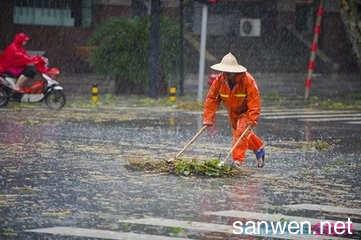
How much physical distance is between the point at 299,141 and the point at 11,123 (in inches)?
214

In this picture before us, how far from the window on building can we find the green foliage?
24.6 feet

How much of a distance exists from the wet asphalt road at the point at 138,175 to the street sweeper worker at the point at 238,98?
16.9 inches

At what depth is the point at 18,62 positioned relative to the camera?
2286 cm

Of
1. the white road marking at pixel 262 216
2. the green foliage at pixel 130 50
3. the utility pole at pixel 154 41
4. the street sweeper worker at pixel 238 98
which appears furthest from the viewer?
the green foliage at pixel 130 50

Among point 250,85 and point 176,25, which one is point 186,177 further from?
point 176,25

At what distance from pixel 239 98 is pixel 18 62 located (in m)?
10.2

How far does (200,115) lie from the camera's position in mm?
22797

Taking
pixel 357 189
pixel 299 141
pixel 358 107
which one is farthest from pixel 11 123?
pixel 358 107

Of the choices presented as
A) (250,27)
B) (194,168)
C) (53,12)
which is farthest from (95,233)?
(250,27)

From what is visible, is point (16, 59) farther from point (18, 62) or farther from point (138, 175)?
point (138, 175)

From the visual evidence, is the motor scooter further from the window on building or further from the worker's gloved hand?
the window on building

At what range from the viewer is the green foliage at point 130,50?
27.5 metres

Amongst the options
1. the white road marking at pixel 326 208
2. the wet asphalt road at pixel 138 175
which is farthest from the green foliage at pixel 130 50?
the white road marking at pixel 326 208

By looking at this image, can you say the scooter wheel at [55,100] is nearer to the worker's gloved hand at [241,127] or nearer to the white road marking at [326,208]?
the worker's gloved hand at [241,127]
